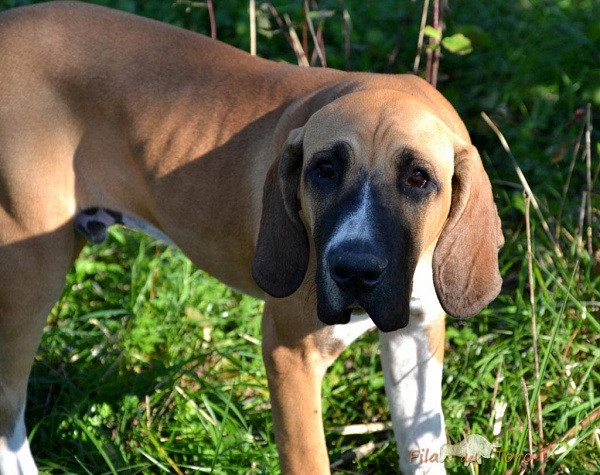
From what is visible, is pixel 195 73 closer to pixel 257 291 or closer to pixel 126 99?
pixel 126 99

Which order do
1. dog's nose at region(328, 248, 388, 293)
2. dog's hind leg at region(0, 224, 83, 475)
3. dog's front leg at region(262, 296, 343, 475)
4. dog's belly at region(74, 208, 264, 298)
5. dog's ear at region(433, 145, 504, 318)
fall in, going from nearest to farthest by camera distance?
1. dog's nose at region(328, 248, 388, 293)
2. dog's ear at region(433, 145, 504, 318)
3. dog's front leg at region(262, 296, 343, 475)
4. dog's hind leg at region(0, 224, 83, 475)
5. dog's belly at region(74, 208, 264, 298)

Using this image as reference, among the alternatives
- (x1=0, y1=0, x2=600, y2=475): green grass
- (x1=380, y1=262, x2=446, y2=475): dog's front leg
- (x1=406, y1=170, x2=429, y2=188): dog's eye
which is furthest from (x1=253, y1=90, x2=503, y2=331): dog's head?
(x1=380, y1=262, x2=446, y2=475): dog's front leg

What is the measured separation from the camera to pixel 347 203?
3260mm

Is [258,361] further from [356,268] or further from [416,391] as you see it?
[356,268]

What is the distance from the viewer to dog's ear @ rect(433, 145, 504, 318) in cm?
348

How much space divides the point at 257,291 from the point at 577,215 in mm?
1931

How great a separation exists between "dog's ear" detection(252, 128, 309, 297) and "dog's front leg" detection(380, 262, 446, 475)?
2.11 ft

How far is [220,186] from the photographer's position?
4172mm

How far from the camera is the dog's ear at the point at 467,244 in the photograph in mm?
3479

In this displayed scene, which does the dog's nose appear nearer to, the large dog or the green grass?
the large dog

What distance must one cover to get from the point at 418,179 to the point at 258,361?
1.78 metres

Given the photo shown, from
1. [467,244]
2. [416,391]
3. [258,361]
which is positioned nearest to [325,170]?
[467,244]

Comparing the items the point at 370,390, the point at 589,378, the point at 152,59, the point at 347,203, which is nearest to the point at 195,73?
the point at 152,59

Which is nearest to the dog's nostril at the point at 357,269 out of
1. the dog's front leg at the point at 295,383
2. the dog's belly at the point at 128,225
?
the dog's front leg at the point at 295,383
